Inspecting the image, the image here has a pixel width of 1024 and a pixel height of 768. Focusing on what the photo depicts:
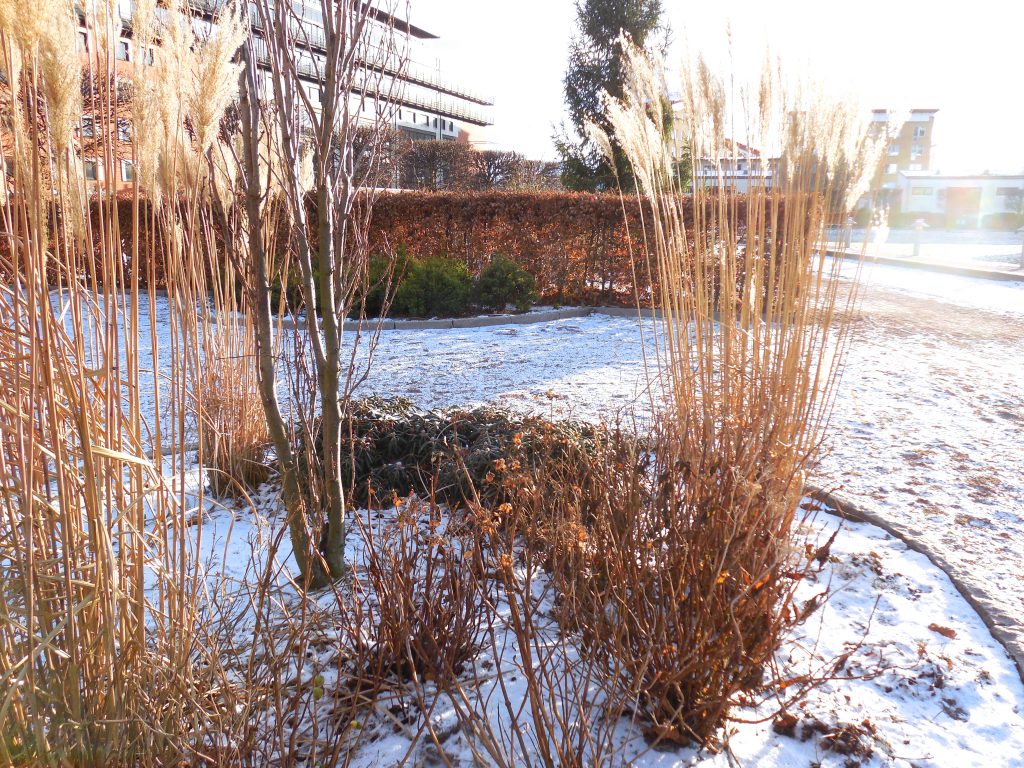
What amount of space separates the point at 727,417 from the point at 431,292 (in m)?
5.83

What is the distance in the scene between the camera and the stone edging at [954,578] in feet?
6.88

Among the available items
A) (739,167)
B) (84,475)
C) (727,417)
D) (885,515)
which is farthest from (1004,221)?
(84,475)

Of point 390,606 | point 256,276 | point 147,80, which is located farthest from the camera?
point 256,276

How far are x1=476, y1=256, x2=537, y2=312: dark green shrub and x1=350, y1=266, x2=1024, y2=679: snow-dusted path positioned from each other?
0.53 m

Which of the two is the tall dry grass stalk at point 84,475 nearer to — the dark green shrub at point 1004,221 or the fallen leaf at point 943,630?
the fallen leaf at point 943,630

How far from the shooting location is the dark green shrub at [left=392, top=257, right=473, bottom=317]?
7.59 metres

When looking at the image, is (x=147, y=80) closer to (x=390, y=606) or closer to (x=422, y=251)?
(x=390, y=606)

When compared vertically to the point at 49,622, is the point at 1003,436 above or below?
below

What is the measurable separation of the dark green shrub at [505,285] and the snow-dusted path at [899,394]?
533 millimetres

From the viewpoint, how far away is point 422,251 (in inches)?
343

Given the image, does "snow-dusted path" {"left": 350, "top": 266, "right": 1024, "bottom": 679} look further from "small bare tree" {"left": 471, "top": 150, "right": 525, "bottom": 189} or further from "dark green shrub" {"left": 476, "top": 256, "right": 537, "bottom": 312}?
"small bare tree" {"left": 471, "top": 150, "right": 525, "bottom": 189}

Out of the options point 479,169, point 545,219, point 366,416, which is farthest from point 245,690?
point 479,169

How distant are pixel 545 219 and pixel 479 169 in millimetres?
13664

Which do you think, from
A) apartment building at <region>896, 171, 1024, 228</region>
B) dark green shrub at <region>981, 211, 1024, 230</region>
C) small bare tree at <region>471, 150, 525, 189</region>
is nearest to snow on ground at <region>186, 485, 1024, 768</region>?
small bare tree at <region>471, 150, 525, 189</region>
